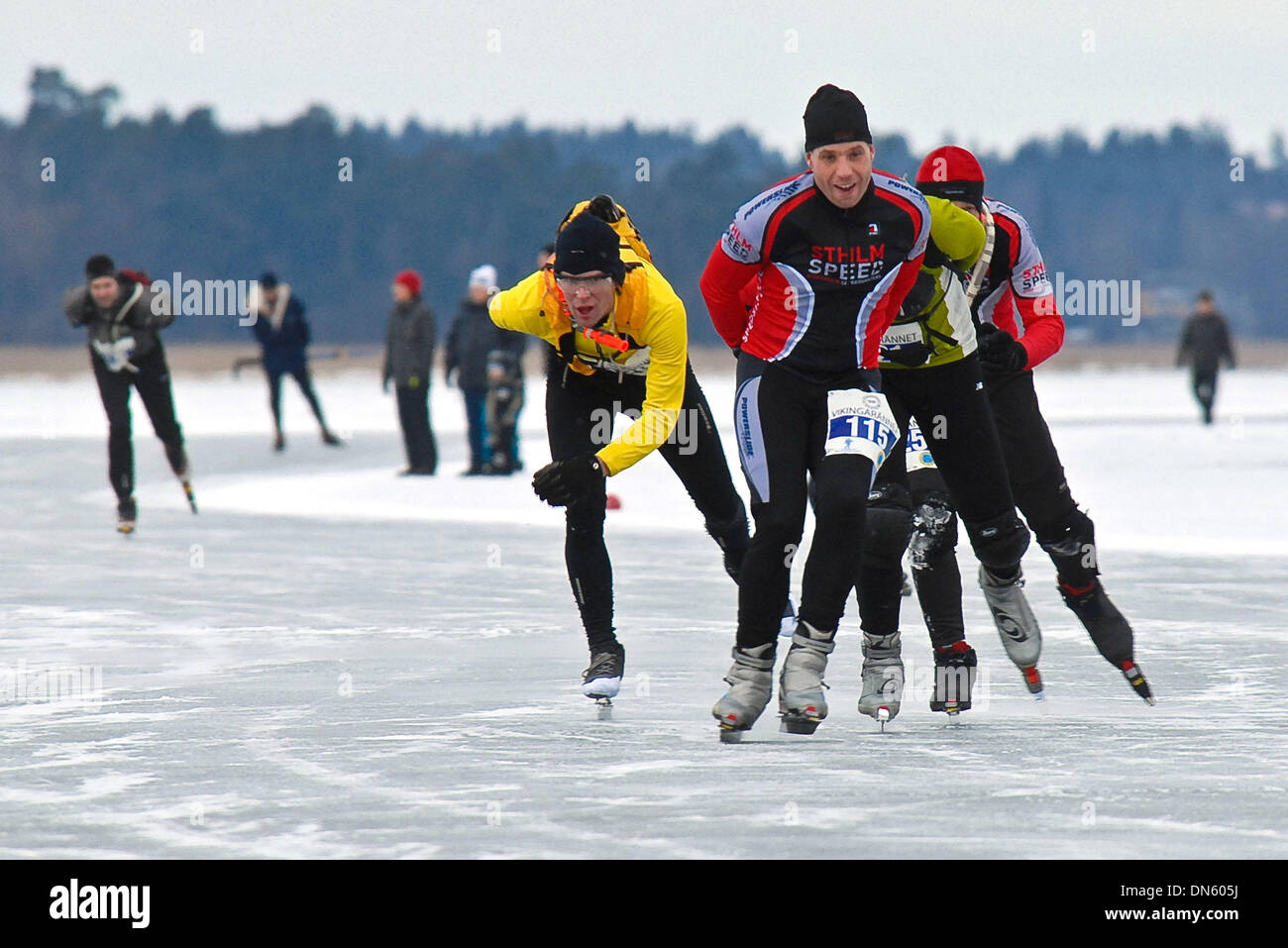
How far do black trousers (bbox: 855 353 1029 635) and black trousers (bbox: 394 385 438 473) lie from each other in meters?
11.6

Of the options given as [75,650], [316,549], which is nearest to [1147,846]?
[75,650]

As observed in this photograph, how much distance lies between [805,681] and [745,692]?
17 centimetres

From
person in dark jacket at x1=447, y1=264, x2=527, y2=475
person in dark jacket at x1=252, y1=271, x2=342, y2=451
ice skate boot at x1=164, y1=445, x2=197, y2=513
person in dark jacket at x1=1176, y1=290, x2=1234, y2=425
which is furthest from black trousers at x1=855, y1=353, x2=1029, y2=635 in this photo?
person in dark jacket at x1=1176, y1=290, x2=1234, y2=425

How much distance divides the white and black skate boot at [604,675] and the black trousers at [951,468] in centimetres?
80

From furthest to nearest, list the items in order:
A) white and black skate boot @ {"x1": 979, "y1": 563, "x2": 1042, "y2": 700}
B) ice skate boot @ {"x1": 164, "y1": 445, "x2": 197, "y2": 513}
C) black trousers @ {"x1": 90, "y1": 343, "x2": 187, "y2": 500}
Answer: ice skate boot @ {"x1": 164, "y1": 445, "x2": 197, "y2": 513}, black trousers @ {"x1": 90, "y1": 343, "x2": 187, "y2": 500}, white and black skate boot @ {"x1": 979, "y1": 563, "x2": 1042, "y2": 700}

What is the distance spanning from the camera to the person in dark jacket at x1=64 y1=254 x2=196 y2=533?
12484 mm

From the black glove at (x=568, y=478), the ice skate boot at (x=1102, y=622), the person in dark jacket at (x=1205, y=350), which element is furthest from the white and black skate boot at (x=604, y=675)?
the person in dark jacket at (x=1205, y=350)

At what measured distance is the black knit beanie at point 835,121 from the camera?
18.6 ft

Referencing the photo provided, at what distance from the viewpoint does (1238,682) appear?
23.2 ft

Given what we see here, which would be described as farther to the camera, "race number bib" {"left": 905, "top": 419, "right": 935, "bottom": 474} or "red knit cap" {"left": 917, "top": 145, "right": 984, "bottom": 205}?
"race number bib" {"left": 905, "top": 419, "right": 935, "bottom": 474}

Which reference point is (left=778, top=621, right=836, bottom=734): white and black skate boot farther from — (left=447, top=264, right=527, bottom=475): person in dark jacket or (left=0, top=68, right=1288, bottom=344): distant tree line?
(left=0, top=68, right=1288, bottom=344): distant tree line

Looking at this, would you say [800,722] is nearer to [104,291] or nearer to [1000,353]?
[1000,353]
